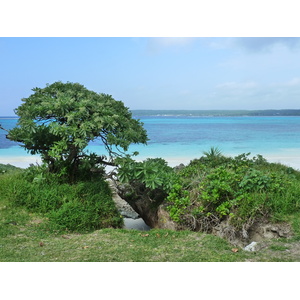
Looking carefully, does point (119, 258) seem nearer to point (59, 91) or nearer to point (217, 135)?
point (59, 91)

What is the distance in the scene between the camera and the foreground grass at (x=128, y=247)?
3.56 metres

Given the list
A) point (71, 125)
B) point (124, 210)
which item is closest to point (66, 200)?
point (71, 125)

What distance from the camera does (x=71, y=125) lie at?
499 centimetres

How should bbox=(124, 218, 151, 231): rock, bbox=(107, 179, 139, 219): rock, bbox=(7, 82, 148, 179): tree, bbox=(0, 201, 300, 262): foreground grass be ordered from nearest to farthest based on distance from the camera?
bbox=(0, 201, 300, 262): foreground grass
bbox=(7, 82, 148, 179): tree
bbox=(124, 218, 151, 231): rock
bbox=(107, 179, 139, 219): rock

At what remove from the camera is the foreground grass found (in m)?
3.56

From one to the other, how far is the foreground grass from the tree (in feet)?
4.21

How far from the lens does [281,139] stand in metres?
11.3

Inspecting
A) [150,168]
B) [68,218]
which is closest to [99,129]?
[150,168]

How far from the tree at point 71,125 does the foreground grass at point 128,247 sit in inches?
50.5

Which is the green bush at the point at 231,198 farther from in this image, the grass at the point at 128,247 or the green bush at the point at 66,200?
the green bush at the point at 66,200

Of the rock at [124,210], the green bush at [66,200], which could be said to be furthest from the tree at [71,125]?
the rock at [124,210]

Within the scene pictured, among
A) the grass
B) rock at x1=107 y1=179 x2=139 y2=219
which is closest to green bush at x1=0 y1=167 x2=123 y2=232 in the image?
the grass

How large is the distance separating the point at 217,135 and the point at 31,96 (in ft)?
24.9

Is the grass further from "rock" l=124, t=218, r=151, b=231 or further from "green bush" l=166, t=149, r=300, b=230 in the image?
"rock" l=124, t=218, r=151, b=231
